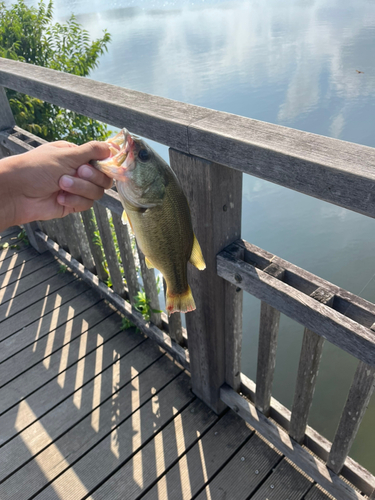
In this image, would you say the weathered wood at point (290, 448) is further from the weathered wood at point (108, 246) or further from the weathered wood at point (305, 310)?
the weathered wood at point (108, 246)

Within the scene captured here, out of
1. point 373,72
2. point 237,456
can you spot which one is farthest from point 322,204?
point 373,72

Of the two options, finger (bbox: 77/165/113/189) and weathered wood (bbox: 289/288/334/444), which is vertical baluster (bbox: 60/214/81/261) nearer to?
finger (bbox: 77/165/113/189)

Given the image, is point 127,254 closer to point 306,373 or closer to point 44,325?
point 44,325

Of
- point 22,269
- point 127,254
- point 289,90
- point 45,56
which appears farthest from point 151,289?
point 289,90

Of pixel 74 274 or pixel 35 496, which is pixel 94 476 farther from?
pixel 74 274

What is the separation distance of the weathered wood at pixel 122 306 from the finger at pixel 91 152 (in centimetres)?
158

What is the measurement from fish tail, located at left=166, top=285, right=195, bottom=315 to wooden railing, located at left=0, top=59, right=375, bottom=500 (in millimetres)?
355

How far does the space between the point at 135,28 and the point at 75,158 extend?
35.6m

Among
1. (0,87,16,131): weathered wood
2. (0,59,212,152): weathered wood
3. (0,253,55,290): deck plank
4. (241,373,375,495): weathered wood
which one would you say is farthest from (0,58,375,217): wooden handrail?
(0,253,55,290): deck plank

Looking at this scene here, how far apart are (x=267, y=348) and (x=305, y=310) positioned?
20.1 inches

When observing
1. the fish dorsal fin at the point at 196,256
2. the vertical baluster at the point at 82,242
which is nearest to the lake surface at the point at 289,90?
the vertical baluster at the point at 82,242

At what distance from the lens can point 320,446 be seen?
184 centimetres

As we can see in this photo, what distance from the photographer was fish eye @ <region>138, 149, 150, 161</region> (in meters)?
0.90

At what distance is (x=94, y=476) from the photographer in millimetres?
2008
